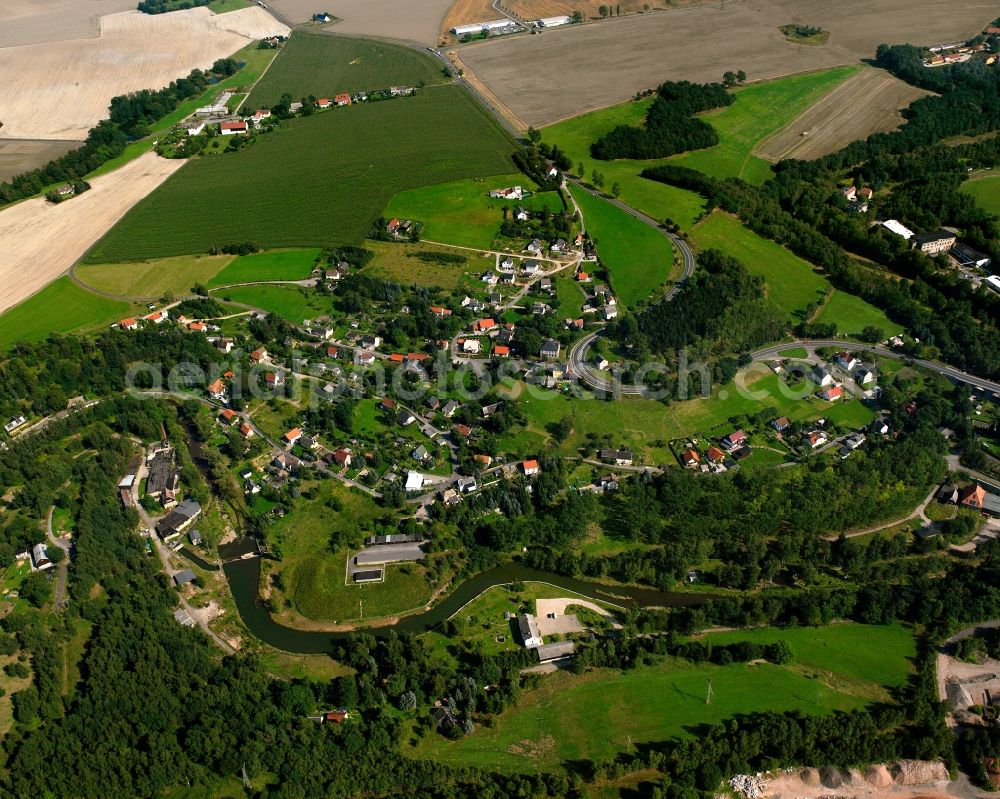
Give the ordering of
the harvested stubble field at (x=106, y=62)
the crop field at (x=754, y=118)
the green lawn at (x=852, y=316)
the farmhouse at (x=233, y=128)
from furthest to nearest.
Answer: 1. the harvested stubble field at (x=106, y=62)
2. the farmhouse at (x=233, y=128)
3. the crop field at (x=754, y=118)
4. the green lawn at (x=852, y=316)

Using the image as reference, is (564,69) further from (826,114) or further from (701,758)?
(701,758)

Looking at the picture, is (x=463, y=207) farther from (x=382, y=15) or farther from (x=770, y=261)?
(x=382, y=15)

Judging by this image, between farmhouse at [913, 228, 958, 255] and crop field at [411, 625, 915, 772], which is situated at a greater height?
farmhouse at [913, 228, 958, 255]

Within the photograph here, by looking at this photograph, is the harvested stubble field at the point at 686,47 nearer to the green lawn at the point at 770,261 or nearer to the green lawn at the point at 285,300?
the green lawn at the point at 770,261

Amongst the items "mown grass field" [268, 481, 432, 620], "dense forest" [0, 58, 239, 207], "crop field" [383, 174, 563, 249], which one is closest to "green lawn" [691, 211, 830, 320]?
"crop field" [383, 174, 563, 249]

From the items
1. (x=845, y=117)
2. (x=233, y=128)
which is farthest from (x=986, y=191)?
(x=233, y=128)

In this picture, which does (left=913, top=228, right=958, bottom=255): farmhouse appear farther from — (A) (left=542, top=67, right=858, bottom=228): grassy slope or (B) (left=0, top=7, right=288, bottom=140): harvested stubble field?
(B) (left=0, top=7, right=288, bottom=140): harvested stubble field

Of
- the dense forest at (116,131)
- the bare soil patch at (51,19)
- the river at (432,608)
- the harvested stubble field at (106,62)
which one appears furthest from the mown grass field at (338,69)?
the river at (432,608)

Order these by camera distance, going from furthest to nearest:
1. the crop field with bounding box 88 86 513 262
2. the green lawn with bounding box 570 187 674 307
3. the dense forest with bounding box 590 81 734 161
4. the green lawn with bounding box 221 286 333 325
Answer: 1. the dense forest with bounding box 590 81 734 161
2. the crop field with bounding box 88 86 513 262
3. the green lawn with bounding box 570 187 674 307
4. the green lawn with bounding box 221 286 333 325
